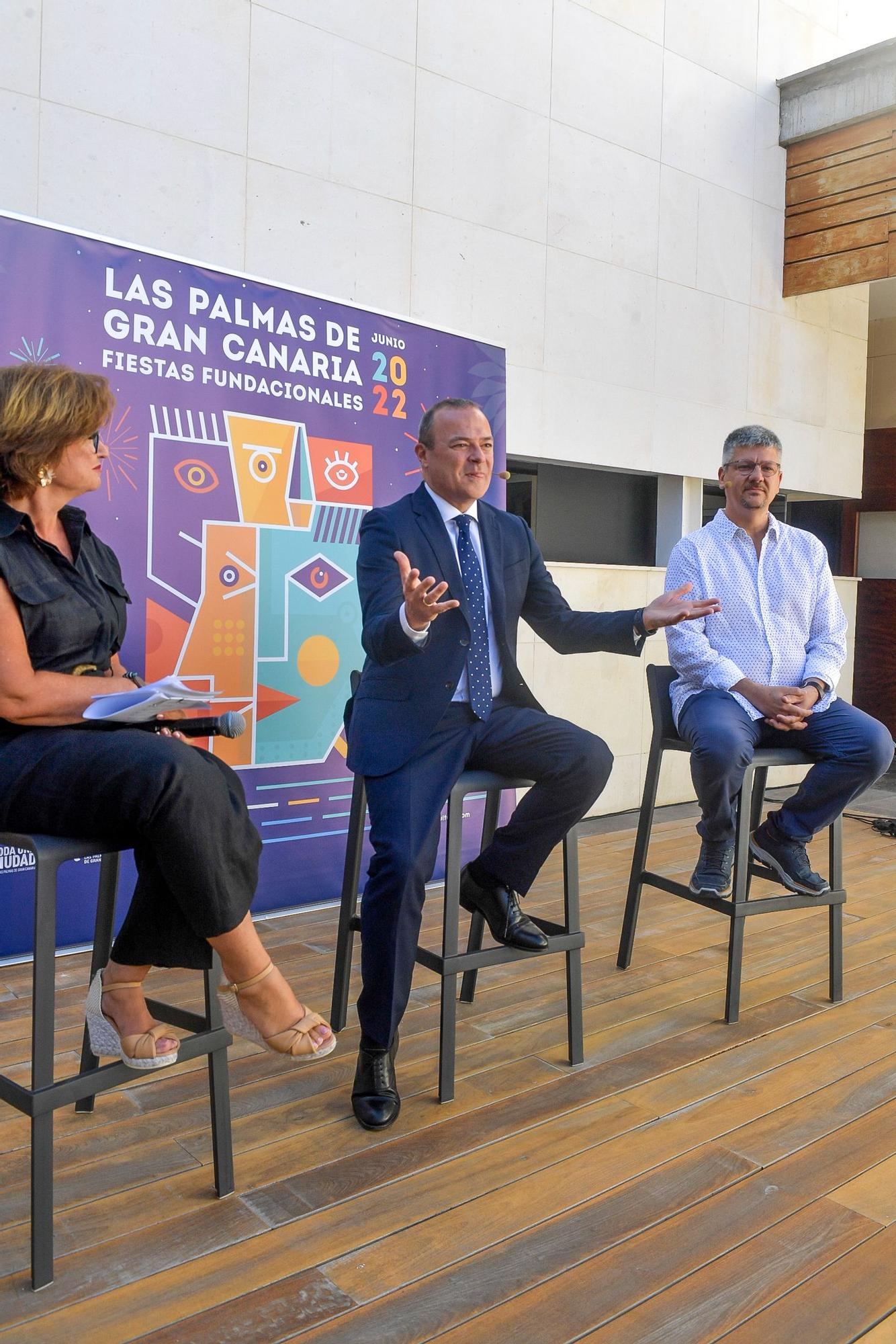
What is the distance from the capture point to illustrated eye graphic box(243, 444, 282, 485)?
3.02 meters

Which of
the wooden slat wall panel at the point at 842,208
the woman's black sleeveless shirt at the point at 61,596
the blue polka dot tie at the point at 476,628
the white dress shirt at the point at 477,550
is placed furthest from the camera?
the wooden slat wall panel at the point at 842,208

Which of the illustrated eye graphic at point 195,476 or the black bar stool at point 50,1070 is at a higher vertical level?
the illustrated eye graphic at point 195,476

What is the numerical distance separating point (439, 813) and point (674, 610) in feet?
2.23

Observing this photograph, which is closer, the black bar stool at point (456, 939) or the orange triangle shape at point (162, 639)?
the black bar stool at point (456, 939)

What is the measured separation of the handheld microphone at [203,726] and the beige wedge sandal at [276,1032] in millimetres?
392

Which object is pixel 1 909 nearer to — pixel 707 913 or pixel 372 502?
pixel 372 502

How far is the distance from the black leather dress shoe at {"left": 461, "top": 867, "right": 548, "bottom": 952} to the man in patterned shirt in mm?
638

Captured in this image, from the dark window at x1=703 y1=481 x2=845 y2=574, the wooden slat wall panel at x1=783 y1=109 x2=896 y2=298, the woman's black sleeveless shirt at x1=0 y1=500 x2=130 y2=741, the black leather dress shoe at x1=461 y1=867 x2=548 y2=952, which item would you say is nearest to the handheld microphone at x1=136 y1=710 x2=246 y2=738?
the woman's black sleeveless shirt at x1=0 y1=500 x2=130 y2=741

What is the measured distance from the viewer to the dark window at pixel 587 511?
183 inches

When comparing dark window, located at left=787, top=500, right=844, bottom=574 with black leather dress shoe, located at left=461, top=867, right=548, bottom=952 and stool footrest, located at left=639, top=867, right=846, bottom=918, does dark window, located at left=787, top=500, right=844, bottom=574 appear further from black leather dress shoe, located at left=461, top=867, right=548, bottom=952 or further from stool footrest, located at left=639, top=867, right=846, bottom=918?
black leather dress shoe, located at left=461, top=867, right=548, bottom=952

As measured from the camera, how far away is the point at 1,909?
2619 millimetres

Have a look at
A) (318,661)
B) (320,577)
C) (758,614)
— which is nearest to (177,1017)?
(318,661)

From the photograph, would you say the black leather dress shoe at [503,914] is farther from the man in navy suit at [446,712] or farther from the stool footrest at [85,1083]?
the stool footrest at [85,1083]

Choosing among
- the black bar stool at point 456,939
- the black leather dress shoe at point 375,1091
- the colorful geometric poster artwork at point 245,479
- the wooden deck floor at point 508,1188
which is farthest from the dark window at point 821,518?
the black leather dress shoe at point 375,1091
